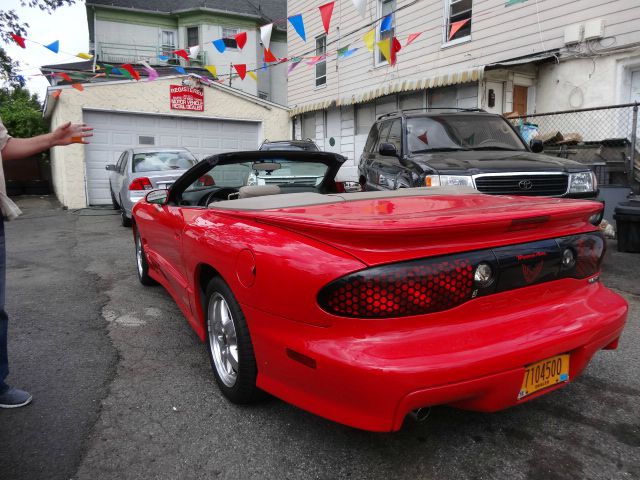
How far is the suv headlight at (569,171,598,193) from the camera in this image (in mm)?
5238

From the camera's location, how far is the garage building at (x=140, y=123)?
13.4 meters

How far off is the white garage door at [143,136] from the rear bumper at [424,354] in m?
12.5

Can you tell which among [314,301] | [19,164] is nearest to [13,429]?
[314,301]

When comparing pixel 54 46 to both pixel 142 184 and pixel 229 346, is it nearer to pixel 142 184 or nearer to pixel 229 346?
pixel 142 184

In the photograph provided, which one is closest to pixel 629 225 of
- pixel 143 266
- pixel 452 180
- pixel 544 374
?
pixel 452 180

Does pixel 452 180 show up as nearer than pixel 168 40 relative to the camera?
Yes

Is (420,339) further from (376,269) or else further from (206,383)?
(206,383)

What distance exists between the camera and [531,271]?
202 cm

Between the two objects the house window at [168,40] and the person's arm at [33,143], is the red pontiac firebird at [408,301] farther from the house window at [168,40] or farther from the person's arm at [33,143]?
the house window at [168,40]

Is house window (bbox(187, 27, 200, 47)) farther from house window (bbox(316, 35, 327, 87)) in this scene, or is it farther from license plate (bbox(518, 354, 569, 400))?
license plate (bbox(518, 354, 569, 400))

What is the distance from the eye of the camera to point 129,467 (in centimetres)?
206

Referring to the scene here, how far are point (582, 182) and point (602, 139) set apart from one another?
13.2ft

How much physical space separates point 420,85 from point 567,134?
3.94m

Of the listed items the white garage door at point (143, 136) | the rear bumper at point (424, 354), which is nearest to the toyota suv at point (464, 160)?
the rear bumper at point (424, 354)
